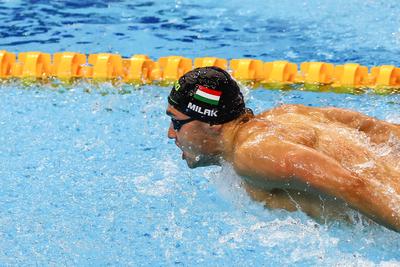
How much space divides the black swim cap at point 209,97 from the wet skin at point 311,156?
40 mm

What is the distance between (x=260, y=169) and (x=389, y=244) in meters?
0.71

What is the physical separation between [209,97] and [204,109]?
0.05 m

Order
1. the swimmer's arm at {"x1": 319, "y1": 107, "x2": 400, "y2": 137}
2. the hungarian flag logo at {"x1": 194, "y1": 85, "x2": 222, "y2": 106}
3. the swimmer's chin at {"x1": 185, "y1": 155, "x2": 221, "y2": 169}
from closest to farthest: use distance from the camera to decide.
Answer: the hungarian flag logo at {"x1": 194, "y1": 85, "x2": 222, "y2": 106}
the swimmer's chin at {"x1": 185, "y1": 155, "x2": 221, "y2": 169}
the swimmer's arm at {"x1": 319, "y1": 107, "x2": 400, "y2": 137}

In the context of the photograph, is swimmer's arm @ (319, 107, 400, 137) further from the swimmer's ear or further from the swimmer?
the swimmer's ear

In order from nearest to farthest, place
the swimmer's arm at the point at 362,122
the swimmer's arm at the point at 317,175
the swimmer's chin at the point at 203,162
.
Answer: the swimmer's arm at the point at 317,175, the swimmer's chin at the point at 203,162, the swimmer's arm at the point at 362,122

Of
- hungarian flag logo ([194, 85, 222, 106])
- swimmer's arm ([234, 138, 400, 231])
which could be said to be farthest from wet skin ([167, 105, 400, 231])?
hungarian flag logo ([194, 85, 222, 106])

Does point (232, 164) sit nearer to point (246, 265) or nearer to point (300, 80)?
point (246, 265)

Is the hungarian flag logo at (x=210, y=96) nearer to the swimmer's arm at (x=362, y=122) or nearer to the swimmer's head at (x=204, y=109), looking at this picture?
the swimmer's head at (x=204, y=109)

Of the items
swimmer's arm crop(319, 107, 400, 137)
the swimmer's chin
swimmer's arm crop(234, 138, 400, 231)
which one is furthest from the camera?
swimmer's arm crop(319, 107, 400, 137)

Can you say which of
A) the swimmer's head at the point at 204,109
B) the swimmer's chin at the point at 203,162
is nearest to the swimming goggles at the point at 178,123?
the swimmer's head at the point at 204,109

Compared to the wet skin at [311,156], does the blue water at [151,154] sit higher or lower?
lower

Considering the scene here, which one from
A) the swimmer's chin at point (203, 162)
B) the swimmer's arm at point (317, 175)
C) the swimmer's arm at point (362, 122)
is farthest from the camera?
the swimmer's arm at point (362, 122)

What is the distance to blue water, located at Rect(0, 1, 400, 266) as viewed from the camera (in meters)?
3.50

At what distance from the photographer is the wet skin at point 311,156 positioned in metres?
2.76
